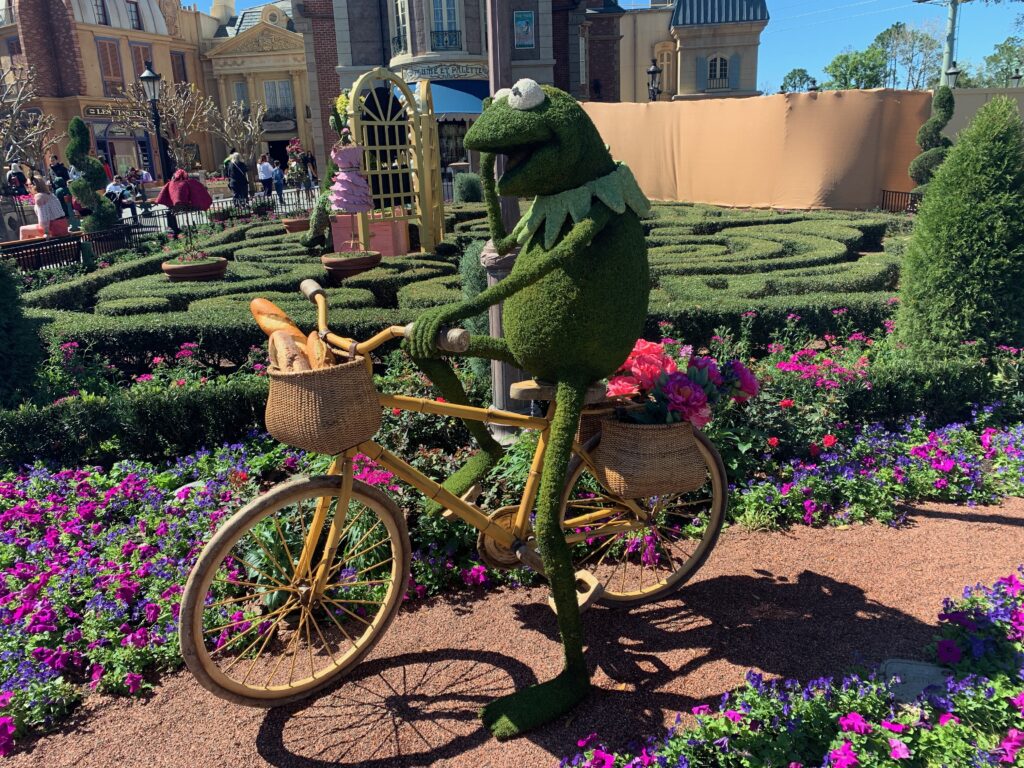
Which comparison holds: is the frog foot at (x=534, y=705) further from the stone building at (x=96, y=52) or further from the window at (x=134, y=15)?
the window at (x=134, y=15)

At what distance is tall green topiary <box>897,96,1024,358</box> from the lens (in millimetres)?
5230

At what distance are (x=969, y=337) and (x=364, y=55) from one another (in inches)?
1037

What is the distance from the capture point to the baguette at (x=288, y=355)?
7.88 ft

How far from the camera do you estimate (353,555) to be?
9.71 feet

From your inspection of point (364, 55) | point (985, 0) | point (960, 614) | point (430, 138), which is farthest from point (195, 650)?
point (985, 0)

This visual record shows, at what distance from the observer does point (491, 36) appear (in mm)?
4031

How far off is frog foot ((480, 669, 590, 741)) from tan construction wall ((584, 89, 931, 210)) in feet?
42.5

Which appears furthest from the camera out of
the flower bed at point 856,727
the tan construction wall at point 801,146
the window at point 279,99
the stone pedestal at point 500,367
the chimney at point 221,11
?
the chimney at point 221,11

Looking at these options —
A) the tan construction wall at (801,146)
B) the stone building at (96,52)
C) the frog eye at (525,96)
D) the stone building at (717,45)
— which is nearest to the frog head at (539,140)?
the frog eye at (525,96)

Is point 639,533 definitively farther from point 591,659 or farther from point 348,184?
point 348,184

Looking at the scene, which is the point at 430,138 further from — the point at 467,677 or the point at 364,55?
the point at 364,55

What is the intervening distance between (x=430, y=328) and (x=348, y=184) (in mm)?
9105

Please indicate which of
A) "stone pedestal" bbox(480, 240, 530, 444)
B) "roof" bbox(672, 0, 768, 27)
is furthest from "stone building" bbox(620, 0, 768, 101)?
"stone pedestal" bbox(480, 240, 530, 444)

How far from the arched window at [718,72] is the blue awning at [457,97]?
20006mm
